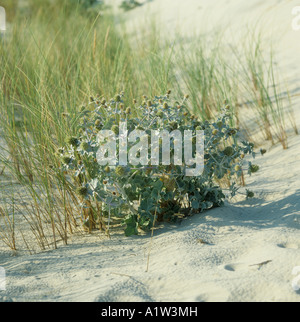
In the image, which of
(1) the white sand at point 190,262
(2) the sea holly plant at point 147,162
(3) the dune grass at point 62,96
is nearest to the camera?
(1) the white sand at point 190,262

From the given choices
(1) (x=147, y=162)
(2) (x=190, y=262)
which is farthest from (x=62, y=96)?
(2) (x=190, y=262)

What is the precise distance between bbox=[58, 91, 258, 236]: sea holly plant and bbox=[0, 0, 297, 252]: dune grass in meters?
0.16

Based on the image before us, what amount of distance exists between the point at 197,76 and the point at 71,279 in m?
2.45

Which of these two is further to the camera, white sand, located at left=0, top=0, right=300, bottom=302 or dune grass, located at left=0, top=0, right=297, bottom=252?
dune grass, located at left=0, top=0, right=297, bottom=252

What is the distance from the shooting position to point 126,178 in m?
1.97

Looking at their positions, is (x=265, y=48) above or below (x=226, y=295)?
above

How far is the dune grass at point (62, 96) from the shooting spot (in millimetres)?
2201

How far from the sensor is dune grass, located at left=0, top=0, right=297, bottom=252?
2.20m

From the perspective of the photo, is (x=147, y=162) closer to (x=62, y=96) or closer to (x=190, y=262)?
(x=190, y=262)

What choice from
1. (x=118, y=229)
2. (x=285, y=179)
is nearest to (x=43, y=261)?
(x=118, y=229)

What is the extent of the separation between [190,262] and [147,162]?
46 cm

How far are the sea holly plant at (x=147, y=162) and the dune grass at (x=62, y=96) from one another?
0.16 m

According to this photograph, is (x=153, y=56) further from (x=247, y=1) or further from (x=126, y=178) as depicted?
(x=247, y=1)

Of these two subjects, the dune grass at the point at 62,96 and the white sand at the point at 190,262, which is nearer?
the white sand at the point at 190,262
